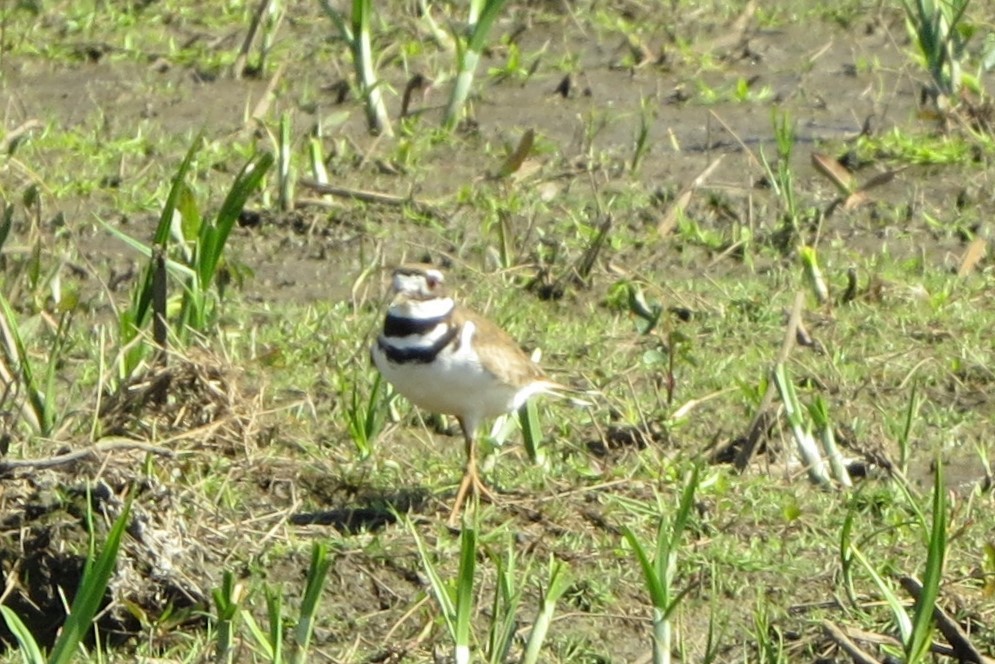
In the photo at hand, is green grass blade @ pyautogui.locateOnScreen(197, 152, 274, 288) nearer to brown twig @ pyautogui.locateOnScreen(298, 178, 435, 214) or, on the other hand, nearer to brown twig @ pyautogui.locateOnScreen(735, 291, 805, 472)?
brown twig @ pyautogui.locateOnScreen(735, 291, 805, 472)

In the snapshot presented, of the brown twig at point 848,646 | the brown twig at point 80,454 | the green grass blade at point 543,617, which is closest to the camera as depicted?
the green grass blade at point 543,617

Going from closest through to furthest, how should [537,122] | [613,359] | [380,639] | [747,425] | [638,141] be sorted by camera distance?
[380,639]
[747,425]
[613,359]
[638,141]
[537,122]

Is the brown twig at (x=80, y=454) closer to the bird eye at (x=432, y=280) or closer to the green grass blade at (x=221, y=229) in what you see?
the green grass blade at (x=221, y=229)

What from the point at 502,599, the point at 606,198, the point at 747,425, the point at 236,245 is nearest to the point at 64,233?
the point at 236,245

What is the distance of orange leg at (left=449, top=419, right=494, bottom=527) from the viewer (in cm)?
535

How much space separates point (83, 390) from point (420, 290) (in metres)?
1.27

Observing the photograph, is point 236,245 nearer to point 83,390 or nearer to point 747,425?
point 83,390

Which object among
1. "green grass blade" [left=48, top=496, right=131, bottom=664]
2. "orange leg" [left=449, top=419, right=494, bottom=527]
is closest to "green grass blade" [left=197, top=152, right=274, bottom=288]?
"orange leg" [left=449, top=419, right=494, bottom=527]

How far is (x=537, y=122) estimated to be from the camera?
28.0 ft

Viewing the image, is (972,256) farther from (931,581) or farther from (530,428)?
(931,581)

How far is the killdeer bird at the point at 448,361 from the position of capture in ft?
17.6

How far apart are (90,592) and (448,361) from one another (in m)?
1.65

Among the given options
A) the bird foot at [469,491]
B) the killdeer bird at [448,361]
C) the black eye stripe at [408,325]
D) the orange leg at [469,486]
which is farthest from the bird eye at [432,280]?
the bird foot at [469,491]

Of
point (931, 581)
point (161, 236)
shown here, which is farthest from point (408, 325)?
point (931, 581)
